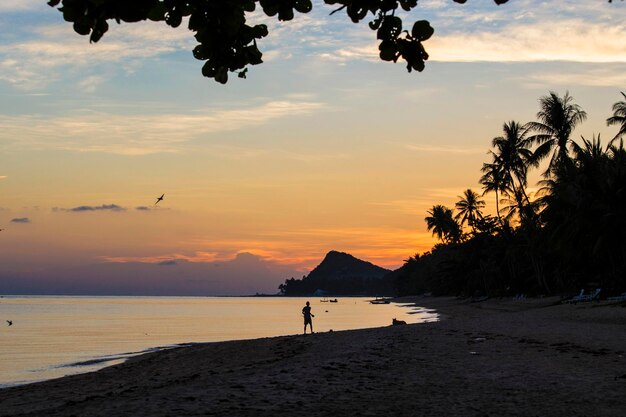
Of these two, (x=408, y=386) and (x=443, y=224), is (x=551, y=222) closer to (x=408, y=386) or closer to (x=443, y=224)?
(x=408, y=386)

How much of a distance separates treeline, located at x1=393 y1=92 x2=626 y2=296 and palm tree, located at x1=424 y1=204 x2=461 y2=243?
0.52 feet

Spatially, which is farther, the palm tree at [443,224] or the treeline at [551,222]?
the palm tree at [443,224]

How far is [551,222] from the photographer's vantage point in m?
39.2

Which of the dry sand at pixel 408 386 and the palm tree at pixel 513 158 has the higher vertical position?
the palm tree at pixel 513 158

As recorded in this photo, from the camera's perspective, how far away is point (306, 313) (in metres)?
30.2

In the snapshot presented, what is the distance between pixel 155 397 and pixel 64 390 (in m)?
8.77

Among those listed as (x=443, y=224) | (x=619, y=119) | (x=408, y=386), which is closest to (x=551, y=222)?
(x=619, y=119)

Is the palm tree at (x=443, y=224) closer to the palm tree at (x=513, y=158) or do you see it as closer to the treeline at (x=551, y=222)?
the treeline at (x=551, y=222)

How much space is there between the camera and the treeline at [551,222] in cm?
3247

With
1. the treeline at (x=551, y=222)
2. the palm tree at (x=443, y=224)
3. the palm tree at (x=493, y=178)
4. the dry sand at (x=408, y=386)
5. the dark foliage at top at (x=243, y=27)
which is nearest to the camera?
the dark foliage at top at (x=243, y=27)

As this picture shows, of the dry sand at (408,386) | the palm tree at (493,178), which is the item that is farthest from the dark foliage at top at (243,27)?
the palm tree at (493,178)

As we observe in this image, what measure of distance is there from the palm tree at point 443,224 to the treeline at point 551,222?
0.52 ft

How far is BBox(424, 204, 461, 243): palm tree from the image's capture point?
94625 mm

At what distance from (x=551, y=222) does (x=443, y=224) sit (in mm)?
57118
